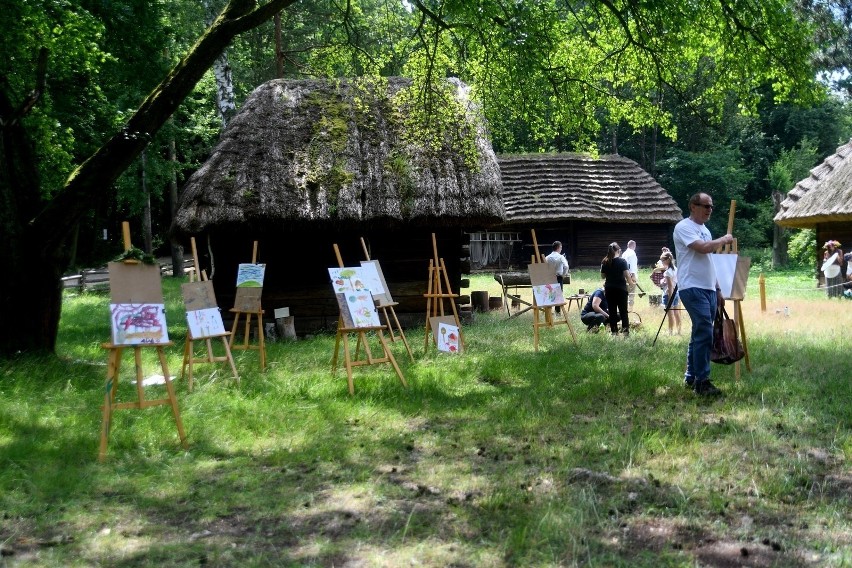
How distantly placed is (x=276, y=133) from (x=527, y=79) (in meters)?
4.80

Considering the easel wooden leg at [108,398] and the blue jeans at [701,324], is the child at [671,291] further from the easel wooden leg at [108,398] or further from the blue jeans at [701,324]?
the easel wooden leg at [108,398]

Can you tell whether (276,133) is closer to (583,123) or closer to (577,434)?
(583,123)

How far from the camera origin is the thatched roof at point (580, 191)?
93.7ft

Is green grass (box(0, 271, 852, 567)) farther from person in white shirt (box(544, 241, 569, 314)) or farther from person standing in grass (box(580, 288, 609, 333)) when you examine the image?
person in white shirt (box(544, 241, 569, 314))

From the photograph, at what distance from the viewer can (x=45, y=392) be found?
7.77 m

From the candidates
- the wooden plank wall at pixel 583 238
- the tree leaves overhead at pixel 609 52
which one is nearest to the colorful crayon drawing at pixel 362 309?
the tree leaves overhead at pixel 609 52

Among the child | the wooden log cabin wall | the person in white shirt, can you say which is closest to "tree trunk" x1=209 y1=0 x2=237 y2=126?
the wooden log cabin wall

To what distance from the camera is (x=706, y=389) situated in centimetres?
736

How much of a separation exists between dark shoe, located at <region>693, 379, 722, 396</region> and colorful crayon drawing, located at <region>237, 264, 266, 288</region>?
519cm

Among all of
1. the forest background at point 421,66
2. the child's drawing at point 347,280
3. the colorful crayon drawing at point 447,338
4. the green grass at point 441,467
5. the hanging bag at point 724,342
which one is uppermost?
the forest background at point 421,66

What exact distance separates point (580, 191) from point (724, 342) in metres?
22.5

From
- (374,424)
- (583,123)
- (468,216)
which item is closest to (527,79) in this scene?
(583,123)

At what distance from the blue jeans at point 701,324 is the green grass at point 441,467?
358 mm

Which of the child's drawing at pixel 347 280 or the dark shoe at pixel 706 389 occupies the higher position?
the child's drawing at pixel 347 280
